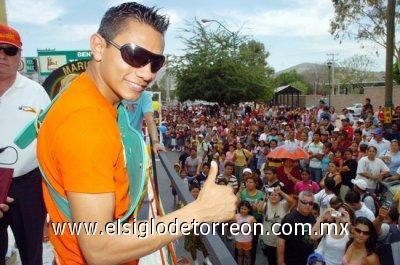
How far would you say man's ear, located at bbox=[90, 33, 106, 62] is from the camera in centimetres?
145

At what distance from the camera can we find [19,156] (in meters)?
2.11

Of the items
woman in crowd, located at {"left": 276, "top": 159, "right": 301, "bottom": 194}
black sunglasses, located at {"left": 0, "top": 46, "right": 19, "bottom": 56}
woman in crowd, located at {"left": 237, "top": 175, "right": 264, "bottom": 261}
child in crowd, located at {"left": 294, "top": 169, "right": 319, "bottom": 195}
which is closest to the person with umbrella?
woman in crowd, located at {"left": 276, "top": 159, "right": 301, "bottom": 194}

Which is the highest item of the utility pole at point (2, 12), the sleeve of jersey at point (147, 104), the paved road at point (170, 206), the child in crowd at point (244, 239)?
the utility pole at point (2, 12)

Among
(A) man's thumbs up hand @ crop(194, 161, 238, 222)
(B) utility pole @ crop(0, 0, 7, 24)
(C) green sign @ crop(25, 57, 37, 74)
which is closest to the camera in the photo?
(A) man's thumbs up hand @ crop(194, 161, 238, 222)

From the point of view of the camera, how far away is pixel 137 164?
145 cm

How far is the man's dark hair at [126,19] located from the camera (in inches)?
55.8

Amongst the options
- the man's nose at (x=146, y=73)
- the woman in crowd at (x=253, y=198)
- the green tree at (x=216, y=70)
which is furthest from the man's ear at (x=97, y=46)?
the green tree at (x=216, y=70)

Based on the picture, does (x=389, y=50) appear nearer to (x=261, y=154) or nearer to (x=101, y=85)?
(x=261, y=154)

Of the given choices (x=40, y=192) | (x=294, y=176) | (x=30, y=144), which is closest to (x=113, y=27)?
(x=30, y=144)

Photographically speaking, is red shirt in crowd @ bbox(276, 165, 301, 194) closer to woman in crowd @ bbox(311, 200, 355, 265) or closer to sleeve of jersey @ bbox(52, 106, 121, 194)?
woman in crowd @ bbox(311, 200, 355, 265)

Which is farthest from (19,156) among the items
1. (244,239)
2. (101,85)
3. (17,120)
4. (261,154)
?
(261,154)

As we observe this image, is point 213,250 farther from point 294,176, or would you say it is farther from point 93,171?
point 294,176

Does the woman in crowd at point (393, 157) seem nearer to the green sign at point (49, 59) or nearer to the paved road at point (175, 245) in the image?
the paved road at point (175, 245)

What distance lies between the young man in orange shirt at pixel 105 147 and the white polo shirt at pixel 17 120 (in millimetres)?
722
